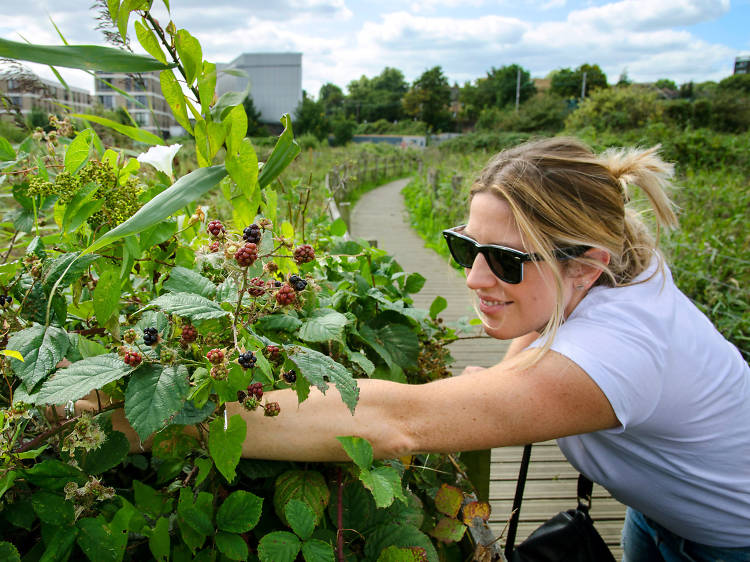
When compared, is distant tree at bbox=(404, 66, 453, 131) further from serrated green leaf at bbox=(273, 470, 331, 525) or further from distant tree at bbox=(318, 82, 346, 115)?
serrated green leaf at bbox=(273, 470, 331, 525)

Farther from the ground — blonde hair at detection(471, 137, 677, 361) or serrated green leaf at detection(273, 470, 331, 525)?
blonde hair at detection(471, 137, 677, 361)

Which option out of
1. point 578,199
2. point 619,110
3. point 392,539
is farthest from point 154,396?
point 619,110

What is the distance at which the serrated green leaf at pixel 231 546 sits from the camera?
83 cm

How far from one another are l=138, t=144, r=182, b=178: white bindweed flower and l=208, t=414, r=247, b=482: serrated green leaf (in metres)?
0.55

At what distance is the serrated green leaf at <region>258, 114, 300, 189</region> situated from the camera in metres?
0.82

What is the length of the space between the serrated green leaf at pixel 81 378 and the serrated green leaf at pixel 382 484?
1.40 ft

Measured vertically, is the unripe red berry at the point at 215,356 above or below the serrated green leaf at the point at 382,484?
above

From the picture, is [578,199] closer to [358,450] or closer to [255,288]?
[358,450]

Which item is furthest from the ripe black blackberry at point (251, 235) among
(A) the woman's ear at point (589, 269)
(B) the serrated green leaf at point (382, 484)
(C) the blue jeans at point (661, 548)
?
(C) the blue jeans at point (661, 548)

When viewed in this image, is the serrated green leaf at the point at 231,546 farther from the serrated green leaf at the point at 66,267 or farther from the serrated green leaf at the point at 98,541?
the serrated green leaf at the point at 66,267

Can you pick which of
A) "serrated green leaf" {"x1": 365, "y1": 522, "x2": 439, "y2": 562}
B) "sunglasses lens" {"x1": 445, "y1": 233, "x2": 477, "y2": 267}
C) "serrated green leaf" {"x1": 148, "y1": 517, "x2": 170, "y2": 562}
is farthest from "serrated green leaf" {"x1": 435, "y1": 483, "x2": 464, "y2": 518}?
"sunglasses lens" {"x1": 445, "y1": 233, "x2": 477, "y2": 267}

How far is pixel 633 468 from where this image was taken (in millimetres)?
1741

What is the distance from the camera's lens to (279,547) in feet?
2.81

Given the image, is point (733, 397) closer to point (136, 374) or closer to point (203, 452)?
point (203, 452)
